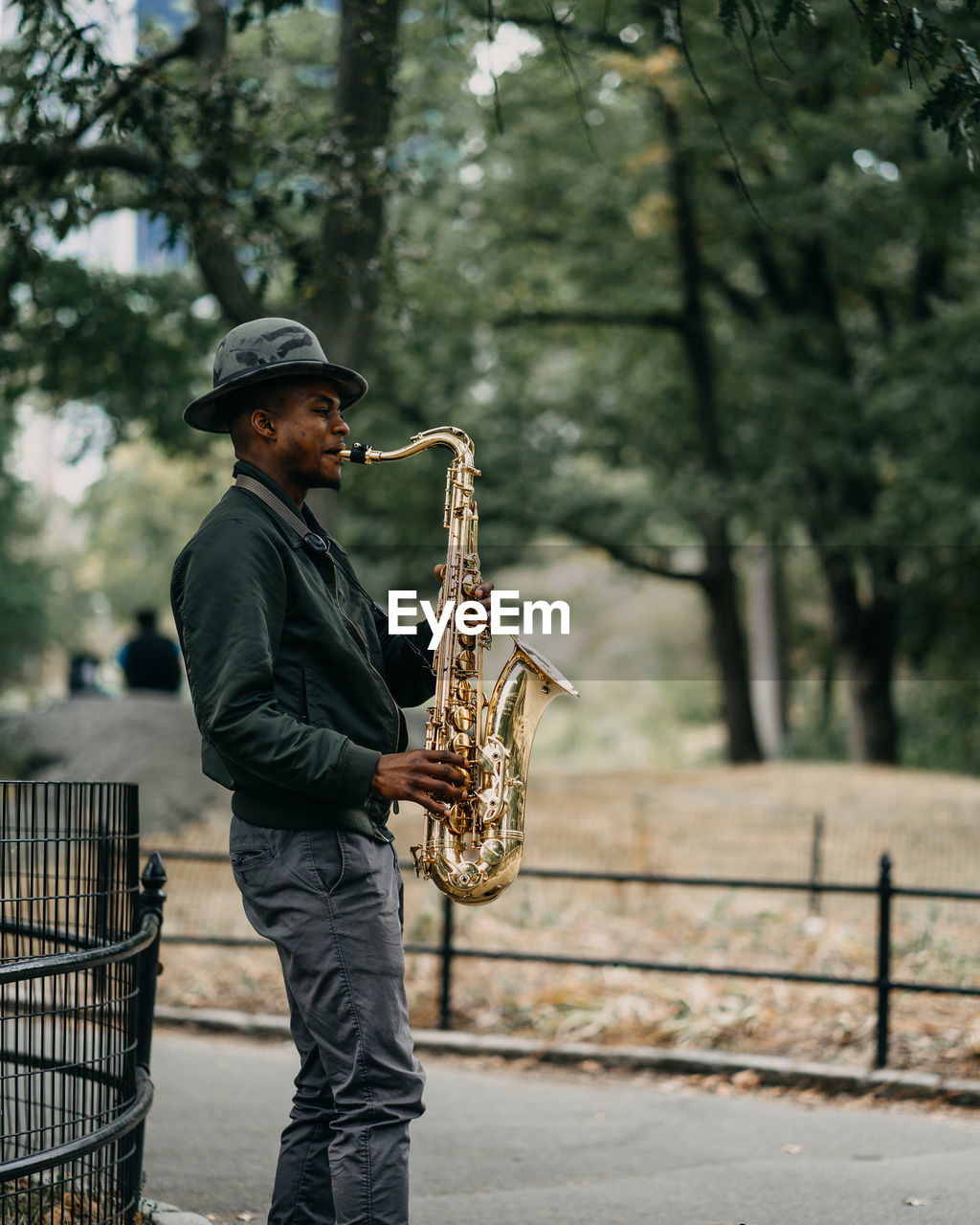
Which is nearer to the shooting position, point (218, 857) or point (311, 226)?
point (218, 857)

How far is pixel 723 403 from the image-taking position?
2336cm

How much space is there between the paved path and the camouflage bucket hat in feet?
9.75

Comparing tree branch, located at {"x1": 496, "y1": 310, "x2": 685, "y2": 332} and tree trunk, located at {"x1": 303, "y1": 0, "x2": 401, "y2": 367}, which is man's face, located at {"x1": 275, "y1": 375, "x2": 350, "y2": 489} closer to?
tree trunk, located at {"x1": 303, "y1": 0, "x2": 401, "y2": 367}

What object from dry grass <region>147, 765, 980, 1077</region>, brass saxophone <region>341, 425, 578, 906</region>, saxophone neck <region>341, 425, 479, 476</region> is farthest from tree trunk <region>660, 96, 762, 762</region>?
brass saxophone <region>341, 425, 578, 906</region>

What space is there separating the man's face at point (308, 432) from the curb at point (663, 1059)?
443 cm

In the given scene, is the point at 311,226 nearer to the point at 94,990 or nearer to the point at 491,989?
the point at 491,989

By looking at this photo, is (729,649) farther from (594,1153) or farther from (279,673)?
(279,673)

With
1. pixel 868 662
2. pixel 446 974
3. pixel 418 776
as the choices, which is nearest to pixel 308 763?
pixel 418 776

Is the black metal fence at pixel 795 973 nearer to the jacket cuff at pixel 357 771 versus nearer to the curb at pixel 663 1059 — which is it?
the curb at pixel 663 1059

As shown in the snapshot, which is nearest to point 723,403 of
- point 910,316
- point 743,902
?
point 910,316

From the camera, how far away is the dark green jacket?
3.18 m

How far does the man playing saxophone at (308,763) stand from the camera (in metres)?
3.22

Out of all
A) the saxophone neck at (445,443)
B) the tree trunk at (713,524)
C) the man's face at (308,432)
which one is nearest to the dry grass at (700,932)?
the saxophone neck at (445,443)

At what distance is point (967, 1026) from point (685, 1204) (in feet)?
9.67
